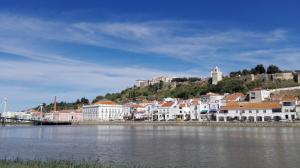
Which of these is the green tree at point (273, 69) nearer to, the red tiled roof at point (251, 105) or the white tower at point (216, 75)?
the white tower at point (216, 75)

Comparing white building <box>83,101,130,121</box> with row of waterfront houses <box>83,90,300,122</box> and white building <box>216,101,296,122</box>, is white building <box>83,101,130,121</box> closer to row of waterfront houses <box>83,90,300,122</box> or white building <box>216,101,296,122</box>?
row of waterfront houses <box>83,90,300,122</box>

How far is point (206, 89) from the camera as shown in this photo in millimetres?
120438

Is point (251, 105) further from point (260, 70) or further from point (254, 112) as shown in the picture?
point (260, 70)

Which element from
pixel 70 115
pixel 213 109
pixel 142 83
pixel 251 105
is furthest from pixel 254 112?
pixel 142 83

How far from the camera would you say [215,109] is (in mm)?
88188

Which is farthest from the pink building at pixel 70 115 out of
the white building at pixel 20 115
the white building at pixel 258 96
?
the white building at pixel 258 96

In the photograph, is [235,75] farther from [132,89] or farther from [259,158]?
[259,158]

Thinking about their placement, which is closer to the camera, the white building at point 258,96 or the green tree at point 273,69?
the white building at point 258,96

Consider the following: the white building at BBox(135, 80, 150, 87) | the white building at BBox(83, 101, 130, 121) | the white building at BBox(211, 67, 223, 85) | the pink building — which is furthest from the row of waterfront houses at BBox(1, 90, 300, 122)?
the white building at BBox(135, 80, 150, 87)

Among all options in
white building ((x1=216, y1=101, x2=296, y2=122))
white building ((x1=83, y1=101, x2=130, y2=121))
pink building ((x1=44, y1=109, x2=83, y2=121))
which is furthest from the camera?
pink building ((x1=44, y1=109, x2=83, y2=121))

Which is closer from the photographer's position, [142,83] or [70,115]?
[70,115]

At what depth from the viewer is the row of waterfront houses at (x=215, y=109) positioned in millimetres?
74688

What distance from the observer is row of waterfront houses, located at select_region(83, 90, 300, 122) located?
245ft

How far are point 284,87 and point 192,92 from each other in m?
29.4
